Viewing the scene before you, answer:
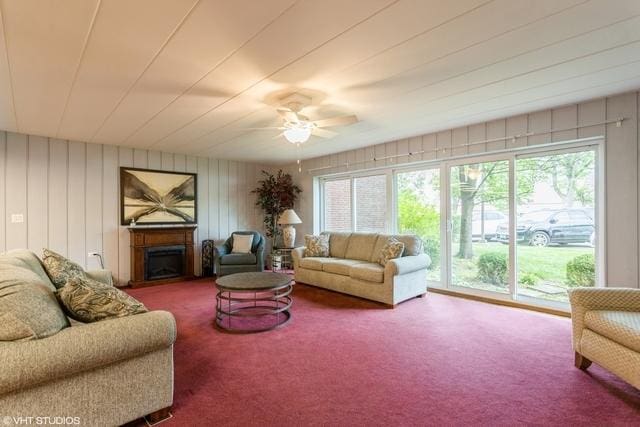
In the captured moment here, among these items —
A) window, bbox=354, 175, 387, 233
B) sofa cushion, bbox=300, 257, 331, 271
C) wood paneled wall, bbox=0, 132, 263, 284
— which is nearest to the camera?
wood paneled wall, bbox=0, 132, 263, 284

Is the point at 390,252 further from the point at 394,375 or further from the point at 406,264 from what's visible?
the point at 394,375

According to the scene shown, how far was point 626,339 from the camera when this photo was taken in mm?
1940

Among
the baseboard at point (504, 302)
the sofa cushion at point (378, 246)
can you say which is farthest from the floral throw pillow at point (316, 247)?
the baseboard at point (504, 302)

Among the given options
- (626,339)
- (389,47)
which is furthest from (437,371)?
(389,47)

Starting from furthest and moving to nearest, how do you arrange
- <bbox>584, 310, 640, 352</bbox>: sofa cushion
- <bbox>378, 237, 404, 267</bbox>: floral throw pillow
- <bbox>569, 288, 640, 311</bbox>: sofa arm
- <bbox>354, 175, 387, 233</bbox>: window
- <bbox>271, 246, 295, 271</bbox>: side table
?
<bbox>271, 246, 295, 271</bbox>: side table
<bbox>354, 175, 387, 233</bbox>: window
<bbox>378, 237, 404, 267</bbox>: floral throw pillow
<bbox>569, 288, 640, 311</bbox>: sofa arm
<bbox>584, 310, 640, 352</bbox>: sofa cushion

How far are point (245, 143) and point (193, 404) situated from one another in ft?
12.5

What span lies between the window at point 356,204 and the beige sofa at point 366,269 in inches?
25.5

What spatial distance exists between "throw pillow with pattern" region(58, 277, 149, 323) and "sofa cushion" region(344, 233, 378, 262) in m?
3.45

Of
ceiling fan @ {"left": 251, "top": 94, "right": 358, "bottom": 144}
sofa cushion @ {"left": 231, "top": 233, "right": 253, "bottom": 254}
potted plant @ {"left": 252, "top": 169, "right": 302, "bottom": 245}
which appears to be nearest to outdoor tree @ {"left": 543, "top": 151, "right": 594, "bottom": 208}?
ceiling fan @ {"left": 251, "top": 94, "right": 358, "bottom": 144}

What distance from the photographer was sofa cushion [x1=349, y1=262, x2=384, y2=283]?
3.97 m

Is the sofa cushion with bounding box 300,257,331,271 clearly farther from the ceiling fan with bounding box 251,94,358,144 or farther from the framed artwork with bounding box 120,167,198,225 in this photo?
the framed artwork with bounding box 120,167,198,225

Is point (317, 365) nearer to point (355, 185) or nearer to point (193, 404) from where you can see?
point (193, 404)

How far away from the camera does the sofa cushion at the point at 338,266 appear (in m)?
4.40

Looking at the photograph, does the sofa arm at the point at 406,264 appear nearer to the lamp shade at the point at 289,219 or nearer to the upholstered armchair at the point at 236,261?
the lamp shade at the point at 289,219
